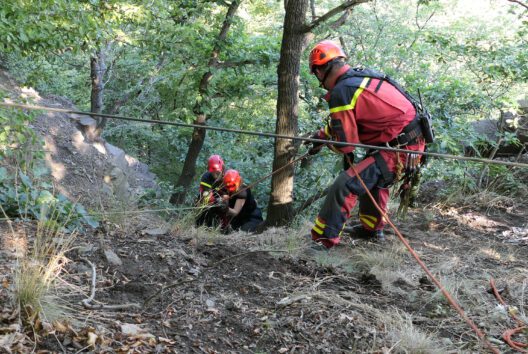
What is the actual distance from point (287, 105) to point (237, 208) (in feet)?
6.34

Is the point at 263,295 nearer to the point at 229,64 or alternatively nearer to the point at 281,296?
the point at 281,296

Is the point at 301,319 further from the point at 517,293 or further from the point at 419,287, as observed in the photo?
the point at 517,293

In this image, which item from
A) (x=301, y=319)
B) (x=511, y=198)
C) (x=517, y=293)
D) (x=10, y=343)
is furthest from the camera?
(x=511, y=198)

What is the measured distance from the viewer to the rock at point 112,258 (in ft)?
11.2

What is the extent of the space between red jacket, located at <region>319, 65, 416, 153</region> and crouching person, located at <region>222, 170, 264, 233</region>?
2.89m

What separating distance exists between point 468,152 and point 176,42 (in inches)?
213

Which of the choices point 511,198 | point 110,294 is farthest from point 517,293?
point 511,198

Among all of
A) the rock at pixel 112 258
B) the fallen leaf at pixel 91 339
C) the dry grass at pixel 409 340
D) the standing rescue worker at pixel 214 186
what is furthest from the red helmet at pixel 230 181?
the fallen leaf at pixel 91 339

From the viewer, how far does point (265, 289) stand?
11.2ft

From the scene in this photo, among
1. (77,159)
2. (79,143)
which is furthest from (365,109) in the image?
(79,143)

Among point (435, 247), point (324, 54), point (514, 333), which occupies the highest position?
point (324, 54)

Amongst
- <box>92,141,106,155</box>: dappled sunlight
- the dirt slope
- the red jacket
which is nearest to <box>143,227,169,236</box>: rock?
the dirt slope

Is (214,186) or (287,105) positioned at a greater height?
(287,105)

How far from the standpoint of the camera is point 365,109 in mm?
4324
